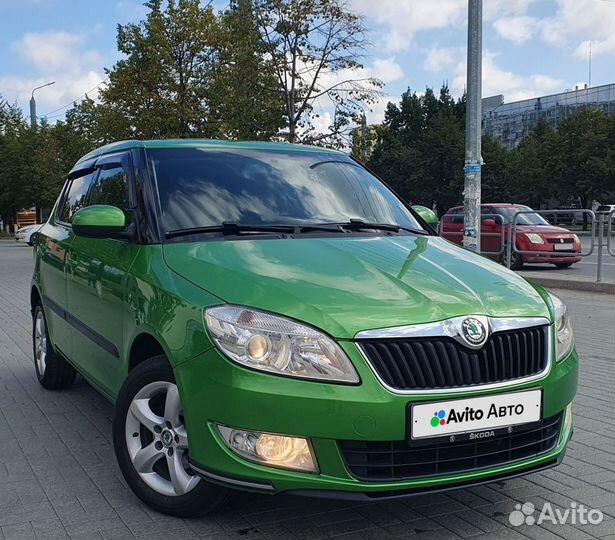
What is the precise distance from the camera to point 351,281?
2.95 m

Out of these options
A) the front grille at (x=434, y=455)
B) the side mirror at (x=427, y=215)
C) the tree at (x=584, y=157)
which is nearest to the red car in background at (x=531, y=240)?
the side mirror at (x=427, y=215)

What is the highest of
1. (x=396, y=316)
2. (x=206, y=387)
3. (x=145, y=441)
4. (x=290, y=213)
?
(x=290, y=213)

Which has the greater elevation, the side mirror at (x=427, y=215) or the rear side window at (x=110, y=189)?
the rear side window at (x=110, y=189)

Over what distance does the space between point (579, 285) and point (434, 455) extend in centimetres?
1095

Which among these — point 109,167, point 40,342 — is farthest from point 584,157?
point 109,167

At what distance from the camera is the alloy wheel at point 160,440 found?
294 cm

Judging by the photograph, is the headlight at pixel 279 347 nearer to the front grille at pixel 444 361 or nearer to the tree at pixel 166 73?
the front grille at pixel 444 361

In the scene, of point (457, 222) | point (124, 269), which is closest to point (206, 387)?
point (124, 269)

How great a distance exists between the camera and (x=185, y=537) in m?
2.89

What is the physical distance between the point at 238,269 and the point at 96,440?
1.86 m

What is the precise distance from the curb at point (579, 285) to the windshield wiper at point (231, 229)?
32.6 feet

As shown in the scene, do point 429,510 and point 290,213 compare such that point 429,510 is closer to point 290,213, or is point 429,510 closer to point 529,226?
point 290,213

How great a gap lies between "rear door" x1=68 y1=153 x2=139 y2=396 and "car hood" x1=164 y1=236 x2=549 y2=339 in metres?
0.44

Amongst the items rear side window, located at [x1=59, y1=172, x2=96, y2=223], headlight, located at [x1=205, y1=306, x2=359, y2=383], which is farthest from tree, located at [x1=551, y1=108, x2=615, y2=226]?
headlight, located at [x1=205, y1=306, x2=359, y2=383]
